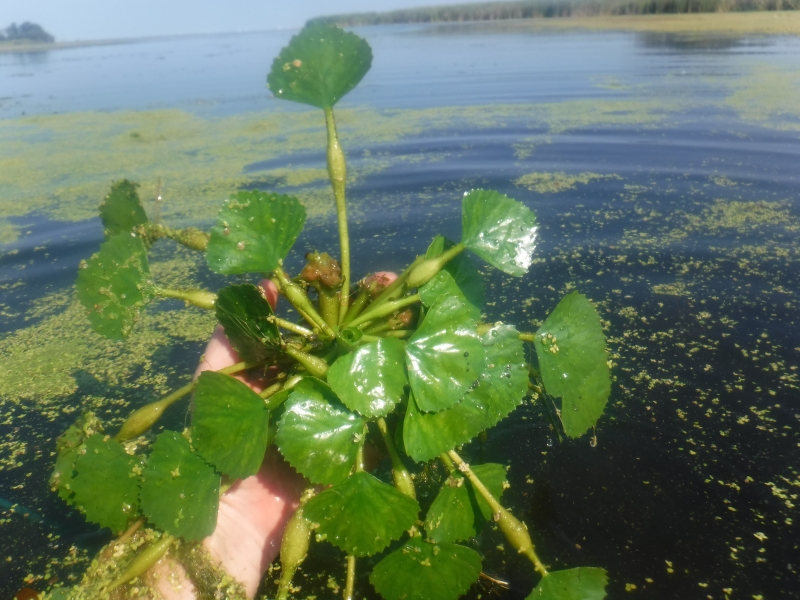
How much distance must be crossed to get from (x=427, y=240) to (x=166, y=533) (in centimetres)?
134

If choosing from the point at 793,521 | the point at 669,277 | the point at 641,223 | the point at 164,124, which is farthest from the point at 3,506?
the point at 164,124

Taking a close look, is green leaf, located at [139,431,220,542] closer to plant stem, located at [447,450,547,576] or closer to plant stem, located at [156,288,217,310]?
plant stem, located at [156,288,217,310]

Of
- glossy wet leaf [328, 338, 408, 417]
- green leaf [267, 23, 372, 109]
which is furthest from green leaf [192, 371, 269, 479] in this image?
green leaf [267, 23, 372, 109]

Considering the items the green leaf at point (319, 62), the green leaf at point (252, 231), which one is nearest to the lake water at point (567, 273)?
the green leaf at point (252, 231)

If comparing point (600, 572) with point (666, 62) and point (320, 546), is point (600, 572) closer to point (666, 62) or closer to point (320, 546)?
point (320, 546)

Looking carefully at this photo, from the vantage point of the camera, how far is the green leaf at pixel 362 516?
0.70 metres

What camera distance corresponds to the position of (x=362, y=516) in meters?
0.70

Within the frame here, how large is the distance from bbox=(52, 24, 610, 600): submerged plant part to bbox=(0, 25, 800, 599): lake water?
0.59 ft

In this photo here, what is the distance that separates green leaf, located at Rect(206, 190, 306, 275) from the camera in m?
0.79

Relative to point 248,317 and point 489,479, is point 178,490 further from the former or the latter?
point 489,479

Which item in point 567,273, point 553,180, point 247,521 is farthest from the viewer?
point 553,180

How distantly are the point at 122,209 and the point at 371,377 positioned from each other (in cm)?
54

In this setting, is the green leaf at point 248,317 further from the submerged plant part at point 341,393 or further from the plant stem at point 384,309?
the plant stem at point 384,309

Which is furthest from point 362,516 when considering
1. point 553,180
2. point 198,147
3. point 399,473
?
point 198,147
